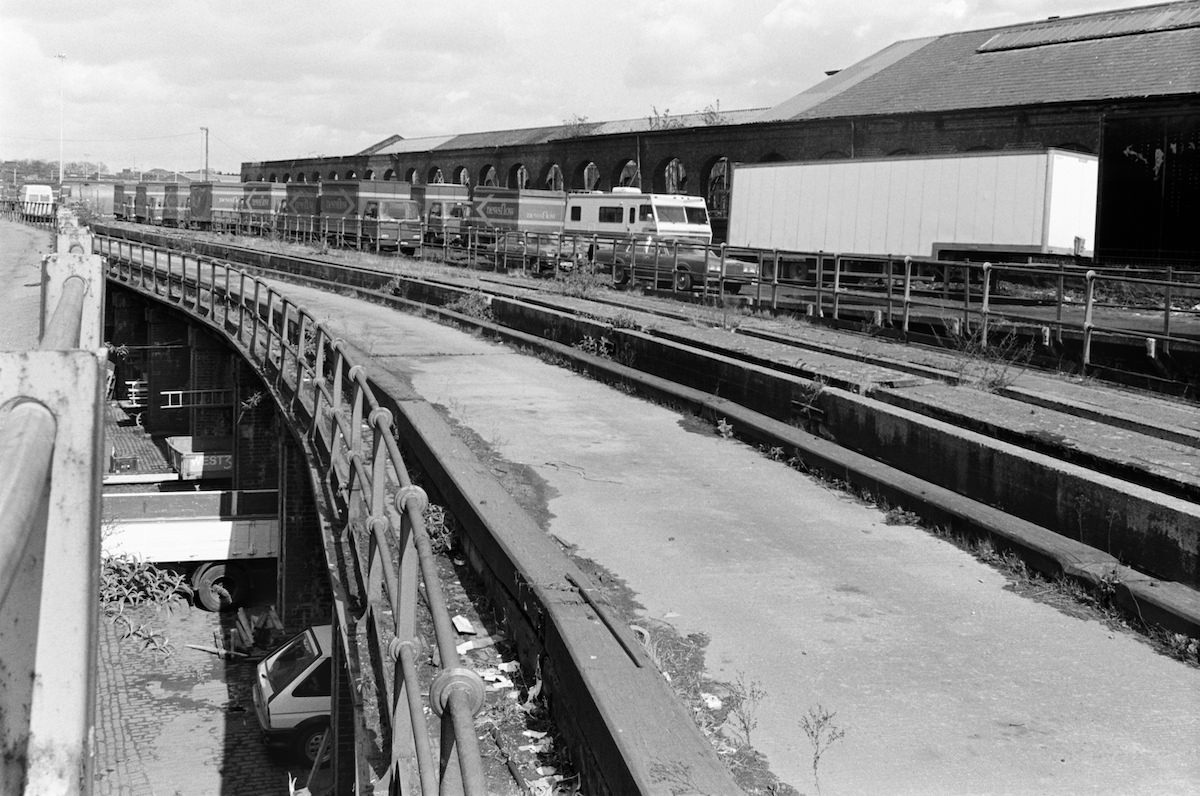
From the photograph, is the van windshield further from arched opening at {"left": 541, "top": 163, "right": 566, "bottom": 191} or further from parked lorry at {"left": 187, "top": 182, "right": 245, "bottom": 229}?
parked lorry at {"left": 187, "top": 182, "right": 245, "bottom": 229}

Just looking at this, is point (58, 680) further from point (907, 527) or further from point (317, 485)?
point (317, 485)

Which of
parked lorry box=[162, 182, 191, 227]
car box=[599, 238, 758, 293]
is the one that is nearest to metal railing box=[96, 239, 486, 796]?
car box=[599, 238, 758, 293]

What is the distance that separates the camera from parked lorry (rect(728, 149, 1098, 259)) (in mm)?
25969

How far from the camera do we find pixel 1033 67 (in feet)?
141

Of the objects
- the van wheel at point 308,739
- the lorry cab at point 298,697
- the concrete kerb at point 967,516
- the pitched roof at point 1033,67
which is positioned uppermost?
the pitched roof at point 1033,67

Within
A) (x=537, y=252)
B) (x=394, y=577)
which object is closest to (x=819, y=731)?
(x=394, y=577)

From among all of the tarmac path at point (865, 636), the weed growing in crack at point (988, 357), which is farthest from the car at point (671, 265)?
the tarmac path at point (865, 636)

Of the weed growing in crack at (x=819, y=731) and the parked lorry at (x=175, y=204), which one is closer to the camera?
the weed growing in crack at (x=819, y=731)

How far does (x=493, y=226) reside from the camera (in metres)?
A: 43.9

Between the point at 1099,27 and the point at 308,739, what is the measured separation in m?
38.5

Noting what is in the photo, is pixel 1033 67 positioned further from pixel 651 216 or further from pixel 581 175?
pixel 581 175

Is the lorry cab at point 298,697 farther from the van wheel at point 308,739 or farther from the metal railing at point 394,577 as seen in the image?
the metal railing at point 394,577

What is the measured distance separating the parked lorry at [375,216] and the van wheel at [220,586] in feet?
71.9

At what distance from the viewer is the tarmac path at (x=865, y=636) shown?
4656mm
